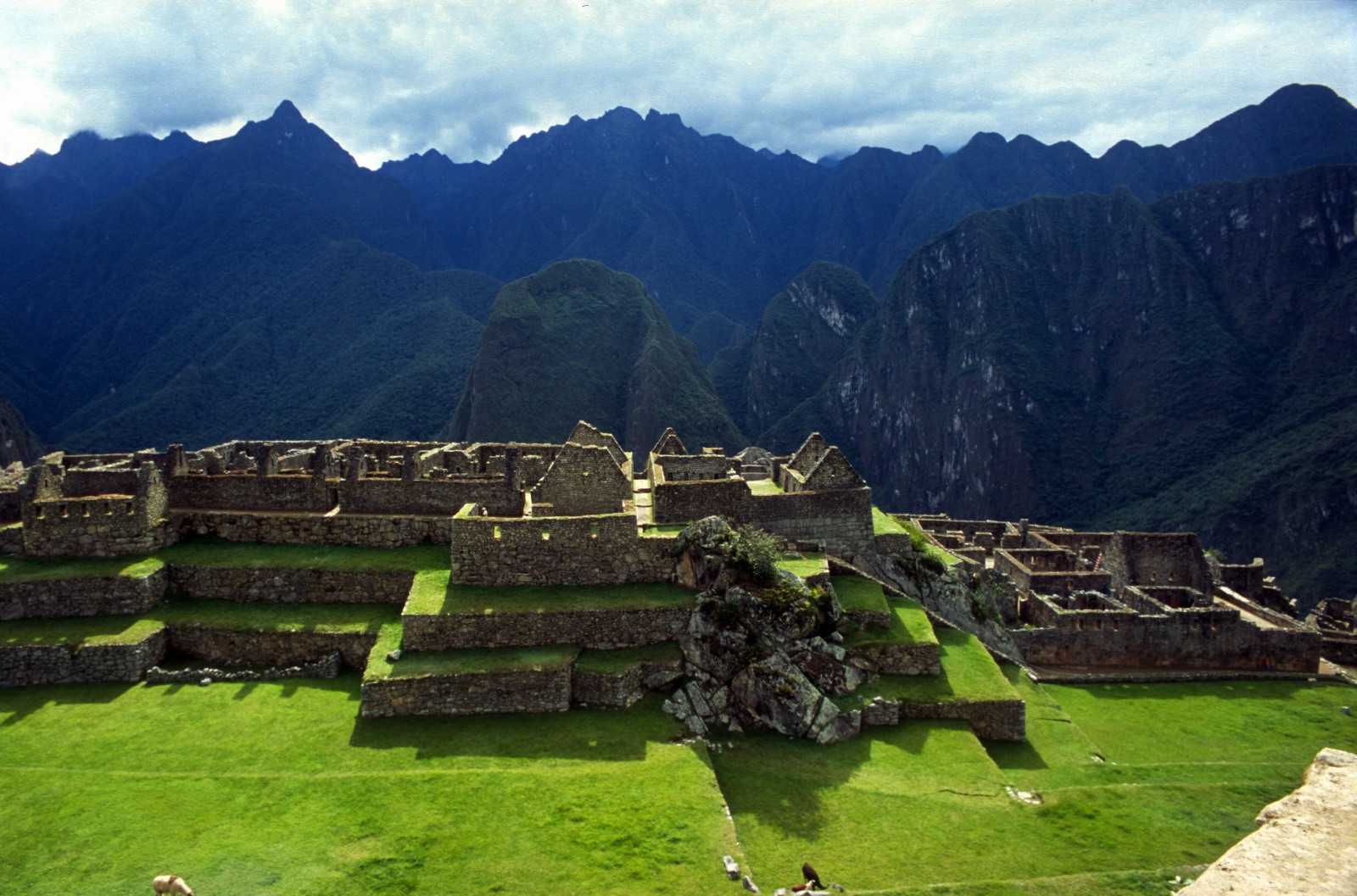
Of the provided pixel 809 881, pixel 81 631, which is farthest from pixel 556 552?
pixel 81 631

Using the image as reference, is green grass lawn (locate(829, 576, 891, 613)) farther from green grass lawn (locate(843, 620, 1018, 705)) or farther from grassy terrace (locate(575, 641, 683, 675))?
grassy terrace (locate(575, 641, 683, 675))

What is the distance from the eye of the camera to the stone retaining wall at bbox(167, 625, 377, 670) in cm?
1739

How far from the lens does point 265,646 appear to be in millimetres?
17656

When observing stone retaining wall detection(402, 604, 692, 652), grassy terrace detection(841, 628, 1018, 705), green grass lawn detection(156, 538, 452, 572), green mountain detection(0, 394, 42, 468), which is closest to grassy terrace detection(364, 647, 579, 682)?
stone retaining wall detection(402, 604, 692, 652)

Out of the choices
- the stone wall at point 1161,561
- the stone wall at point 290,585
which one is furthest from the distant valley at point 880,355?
the stone wall at point 290,585

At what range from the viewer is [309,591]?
1897 centimetres

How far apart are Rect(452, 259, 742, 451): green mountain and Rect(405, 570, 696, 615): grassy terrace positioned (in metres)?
92.2

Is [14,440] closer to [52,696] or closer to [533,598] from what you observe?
[52,696]

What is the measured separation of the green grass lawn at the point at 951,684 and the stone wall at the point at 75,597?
17053 millimetres

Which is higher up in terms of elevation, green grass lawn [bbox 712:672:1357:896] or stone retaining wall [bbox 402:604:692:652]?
stone retaining wall [bbox 402:604:692:652]

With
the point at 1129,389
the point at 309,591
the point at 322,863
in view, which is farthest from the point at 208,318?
the point at 1129,389

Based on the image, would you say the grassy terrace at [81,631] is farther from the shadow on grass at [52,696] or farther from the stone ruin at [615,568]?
the shadow on grass at [52,696]

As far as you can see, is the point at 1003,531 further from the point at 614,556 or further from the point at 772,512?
the point at 614,556

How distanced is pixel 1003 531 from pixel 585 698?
31.8 metres
